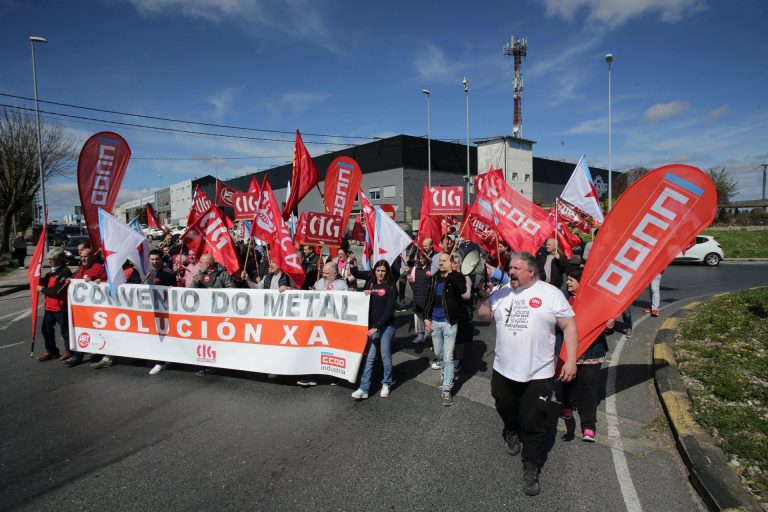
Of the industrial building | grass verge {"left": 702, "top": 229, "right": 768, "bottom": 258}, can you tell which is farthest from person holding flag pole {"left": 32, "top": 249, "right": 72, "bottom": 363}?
the industrial building

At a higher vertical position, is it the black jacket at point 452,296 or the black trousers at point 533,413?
the black jacket at point 452,296

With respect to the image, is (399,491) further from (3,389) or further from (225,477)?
(3,389)

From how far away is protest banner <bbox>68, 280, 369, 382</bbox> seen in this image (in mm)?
5586

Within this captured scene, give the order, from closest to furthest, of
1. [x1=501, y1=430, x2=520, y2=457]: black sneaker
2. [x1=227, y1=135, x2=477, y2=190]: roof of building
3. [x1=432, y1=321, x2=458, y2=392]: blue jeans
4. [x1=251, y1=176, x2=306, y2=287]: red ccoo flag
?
[x1=501, y1=430, x2=520, y2=457]: black sneaker, [x1=432, y1=321, x2=458, y2=392]: blue jeans, [x1=251, y1=176, x2=306, y2=287]: red ccoo flag, [x1=227, y1=135, x2=477, y2=190]: roof of building

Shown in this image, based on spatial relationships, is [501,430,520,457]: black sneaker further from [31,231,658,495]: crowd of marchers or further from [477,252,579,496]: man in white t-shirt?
[477,252,579,496]: man in white t-shirt

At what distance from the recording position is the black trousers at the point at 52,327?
268 inches

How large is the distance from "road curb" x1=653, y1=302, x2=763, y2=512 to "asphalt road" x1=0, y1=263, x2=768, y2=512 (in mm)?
132

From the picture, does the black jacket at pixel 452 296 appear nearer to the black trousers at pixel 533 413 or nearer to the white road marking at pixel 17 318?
the black trousers at pixel 533 413

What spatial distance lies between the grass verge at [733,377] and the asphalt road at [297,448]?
452 mm

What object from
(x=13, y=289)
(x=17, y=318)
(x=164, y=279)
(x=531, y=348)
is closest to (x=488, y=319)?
(x=531, y=348)

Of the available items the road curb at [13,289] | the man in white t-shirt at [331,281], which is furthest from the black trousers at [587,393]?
the road curb at [13,289]

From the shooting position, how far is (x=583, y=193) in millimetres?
9539

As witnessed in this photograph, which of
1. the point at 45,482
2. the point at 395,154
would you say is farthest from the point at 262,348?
the point at 395,154

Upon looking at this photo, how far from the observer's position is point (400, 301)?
1083cm
